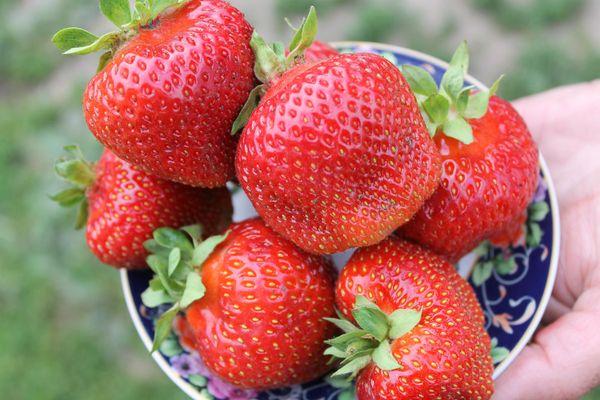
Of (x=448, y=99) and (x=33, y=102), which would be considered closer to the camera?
(x=448, y=99)

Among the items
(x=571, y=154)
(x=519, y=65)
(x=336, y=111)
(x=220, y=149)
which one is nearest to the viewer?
(x=336, y=111)

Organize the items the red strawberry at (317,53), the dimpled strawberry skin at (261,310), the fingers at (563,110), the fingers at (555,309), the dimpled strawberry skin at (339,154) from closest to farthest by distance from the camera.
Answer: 1. the dimpled strawberry skin at (339,154)
2. the dimpled strawberry skin at (261,310)
3. the red strawberry at (317,53)
4. the fingers at (555,309)
5. the fingers at (563,110)

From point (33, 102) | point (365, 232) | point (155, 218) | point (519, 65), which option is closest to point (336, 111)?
point (365, 232)

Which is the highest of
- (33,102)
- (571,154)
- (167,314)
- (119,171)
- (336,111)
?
(336,111)

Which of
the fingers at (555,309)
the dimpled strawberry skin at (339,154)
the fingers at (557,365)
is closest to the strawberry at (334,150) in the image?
the dimpled strawberry skin at (339,154)

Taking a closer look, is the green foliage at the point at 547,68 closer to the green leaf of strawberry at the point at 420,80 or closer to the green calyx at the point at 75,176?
the green leaf of strawberry at the point at 420,80

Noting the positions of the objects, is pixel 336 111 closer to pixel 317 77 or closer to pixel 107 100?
pixel 317 77

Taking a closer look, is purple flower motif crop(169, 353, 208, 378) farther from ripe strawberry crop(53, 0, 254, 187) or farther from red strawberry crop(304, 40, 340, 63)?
red strawberry crop(304, 40, 340, 63)
